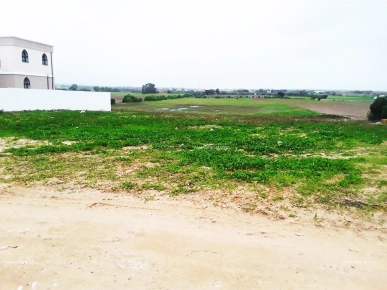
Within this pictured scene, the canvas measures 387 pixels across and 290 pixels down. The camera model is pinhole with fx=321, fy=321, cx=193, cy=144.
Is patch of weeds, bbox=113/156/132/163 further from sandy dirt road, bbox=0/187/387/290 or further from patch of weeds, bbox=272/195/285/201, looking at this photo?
patch of weeds, bbox=272/195/285/201

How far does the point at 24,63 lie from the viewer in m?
29.5

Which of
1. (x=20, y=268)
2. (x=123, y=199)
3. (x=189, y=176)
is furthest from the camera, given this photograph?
(x=189, y=176)

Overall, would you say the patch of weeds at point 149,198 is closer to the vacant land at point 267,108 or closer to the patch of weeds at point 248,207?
the patch of weeds at point 248,207

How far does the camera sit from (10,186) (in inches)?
265

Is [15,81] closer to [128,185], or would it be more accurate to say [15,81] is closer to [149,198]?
[128,185]

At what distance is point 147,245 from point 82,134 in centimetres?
952

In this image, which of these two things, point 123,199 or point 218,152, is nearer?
point 123,199

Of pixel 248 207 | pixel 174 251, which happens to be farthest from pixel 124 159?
pixel 174 251

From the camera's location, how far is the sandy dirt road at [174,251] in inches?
144

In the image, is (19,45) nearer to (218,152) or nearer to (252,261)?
(218,152)

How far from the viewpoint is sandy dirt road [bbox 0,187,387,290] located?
3660 mm

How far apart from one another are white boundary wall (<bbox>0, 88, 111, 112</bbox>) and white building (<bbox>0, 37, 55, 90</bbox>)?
646 centimetres

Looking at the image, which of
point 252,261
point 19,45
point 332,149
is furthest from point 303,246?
point 19,45

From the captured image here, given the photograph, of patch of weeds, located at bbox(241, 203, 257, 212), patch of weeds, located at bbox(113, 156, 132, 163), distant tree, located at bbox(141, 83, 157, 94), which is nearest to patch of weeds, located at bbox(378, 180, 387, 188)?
patch of weeds, located at bbox(241, 203, 257, 212)
